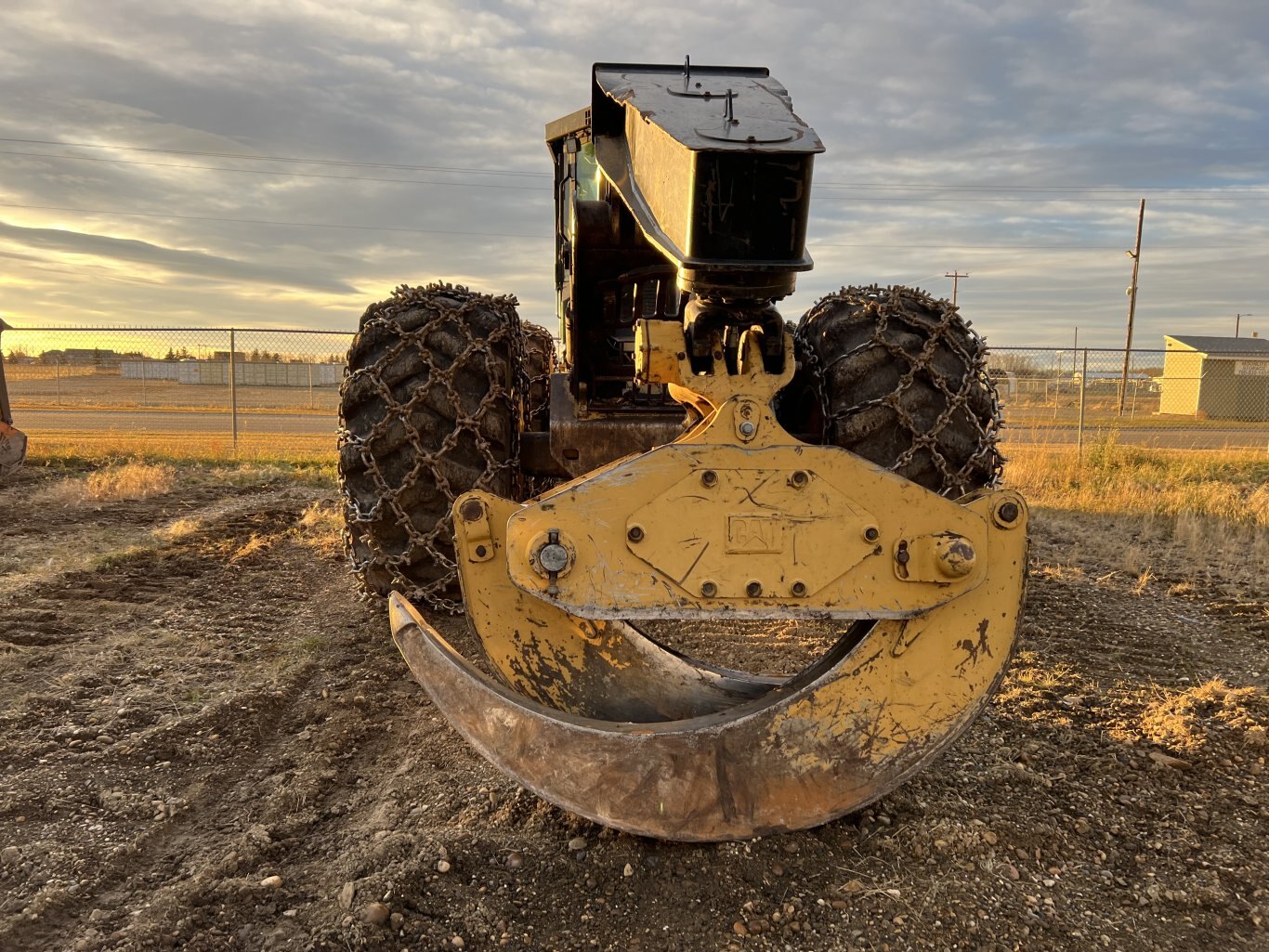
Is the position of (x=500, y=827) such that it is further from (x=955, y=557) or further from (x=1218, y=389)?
→ (x=1218, y=389)


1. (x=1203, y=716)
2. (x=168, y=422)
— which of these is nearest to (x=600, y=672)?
(x=1203, y=716)

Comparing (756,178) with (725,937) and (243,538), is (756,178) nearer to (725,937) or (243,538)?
(725,937)

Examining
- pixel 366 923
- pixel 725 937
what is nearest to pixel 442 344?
pixel 366 923

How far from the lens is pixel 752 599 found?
2168mm

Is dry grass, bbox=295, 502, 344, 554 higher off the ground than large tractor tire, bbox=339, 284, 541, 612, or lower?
lower

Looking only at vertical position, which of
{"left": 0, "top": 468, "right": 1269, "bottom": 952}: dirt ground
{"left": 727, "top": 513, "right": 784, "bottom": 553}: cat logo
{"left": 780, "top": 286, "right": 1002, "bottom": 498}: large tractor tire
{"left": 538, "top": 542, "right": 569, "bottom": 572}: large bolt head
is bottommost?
{"left": 0, "top": 468, "right": 1269, "bottom": 952}: dirt ground

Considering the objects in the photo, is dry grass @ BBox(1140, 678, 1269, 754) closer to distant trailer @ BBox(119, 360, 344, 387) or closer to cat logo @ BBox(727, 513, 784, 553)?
cat logo @ BBox(727, 513, 784, 553)

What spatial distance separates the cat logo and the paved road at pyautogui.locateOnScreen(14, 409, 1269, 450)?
15.5 m

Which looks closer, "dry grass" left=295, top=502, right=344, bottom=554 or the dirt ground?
the dirt ground

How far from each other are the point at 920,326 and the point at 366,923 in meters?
2.69

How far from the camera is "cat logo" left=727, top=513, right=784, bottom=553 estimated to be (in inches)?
85.4

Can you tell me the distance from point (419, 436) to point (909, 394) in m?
1.89

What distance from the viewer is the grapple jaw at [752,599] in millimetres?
2166

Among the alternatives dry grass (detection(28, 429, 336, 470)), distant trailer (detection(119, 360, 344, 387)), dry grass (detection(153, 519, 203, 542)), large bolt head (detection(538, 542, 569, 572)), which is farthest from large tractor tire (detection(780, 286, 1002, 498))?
distant trailer (detection(119, 360, 344, 387))
